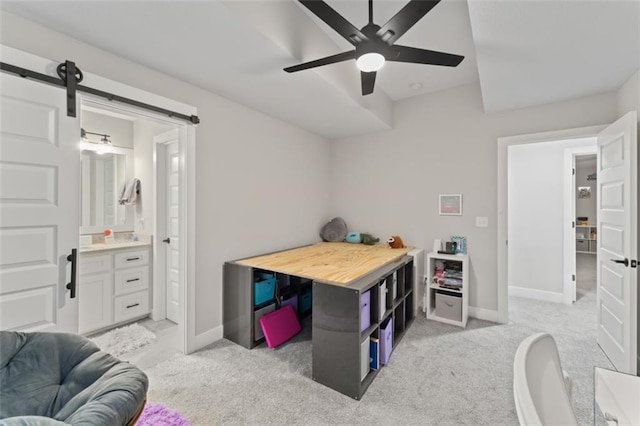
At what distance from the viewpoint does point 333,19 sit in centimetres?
139

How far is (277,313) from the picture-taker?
8.77ft

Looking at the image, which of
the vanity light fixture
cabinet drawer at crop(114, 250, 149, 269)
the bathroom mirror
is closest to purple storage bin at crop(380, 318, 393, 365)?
cabinet drawer at crop(114, 250, 149, 269)

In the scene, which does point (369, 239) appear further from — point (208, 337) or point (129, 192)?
Answer: point (129, 192)

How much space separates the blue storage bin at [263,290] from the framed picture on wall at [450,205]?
2.26 m

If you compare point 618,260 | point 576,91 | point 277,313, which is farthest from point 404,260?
point 576,91

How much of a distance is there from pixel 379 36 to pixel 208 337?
2.78 m

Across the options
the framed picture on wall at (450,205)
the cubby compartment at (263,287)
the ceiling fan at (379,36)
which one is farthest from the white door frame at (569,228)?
the cubby compartment at (263,287)

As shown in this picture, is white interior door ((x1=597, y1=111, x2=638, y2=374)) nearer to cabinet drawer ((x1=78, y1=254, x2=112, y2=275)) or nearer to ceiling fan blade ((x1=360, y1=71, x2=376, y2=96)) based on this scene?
ceiling fan blade ((x1=360, y1=71, x2=376, y2=96))

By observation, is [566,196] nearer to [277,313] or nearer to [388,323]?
[388,323]

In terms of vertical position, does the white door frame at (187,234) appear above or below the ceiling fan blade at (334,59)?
below

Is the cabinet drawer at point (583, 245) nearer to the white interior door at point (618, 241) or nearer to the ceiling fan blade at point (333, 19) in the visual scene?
the white interior door at point (618, 241)

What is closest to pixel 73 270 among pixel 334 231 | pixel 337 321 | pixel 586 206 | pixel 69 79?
pixel 69 79

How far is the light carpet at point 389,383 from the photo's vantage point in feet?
5.53

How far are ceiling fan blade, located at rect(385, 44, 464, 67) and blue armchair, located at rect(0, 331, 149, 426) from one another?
2.09 metres
